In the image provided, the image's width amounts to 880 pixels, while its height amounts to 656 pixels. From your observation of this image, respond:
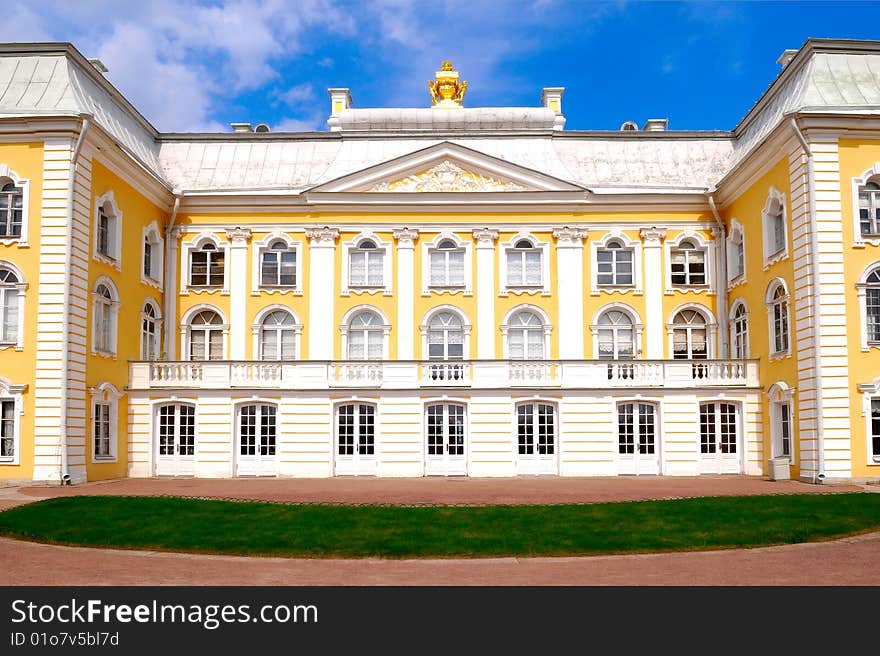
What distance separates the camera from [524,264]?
37781 mm

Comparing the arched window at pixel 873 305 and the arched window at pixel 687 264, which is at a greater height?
the arched window at pixel 687 264

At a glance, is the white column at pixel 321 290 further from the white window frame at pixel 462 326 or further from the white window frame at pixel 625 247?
the white window frame at pixel 625 247

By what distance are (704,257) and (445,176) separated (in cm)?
1087

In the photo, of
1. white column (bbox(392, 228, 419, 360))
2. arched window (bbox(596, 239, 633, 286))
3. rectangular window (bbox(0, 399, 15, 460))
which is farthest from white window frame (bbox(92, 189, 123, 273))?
arched window (bbox(596, 239, 633, 286))

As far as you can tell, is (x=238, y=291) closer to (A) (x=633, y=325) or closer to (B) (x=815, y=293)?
(A) (x=633, y=325)

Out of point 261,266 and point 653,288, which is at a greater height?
point 261,266

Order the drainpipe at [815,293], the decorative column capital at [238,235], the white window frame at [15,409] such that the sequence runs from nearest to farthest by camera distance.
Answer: the drainpipe at [815,293] → the white window frame at [15,409] → the decorative column capital at [238,235]

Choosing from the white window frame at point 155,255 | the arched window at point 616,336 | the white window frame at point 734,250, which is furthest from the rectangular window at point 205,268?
the white window frame at point 734,250

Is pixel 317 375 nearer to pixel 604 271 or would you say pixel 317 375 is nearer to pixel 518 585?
pixel 604 271

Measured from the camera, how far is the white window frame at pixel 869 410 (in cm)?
2803

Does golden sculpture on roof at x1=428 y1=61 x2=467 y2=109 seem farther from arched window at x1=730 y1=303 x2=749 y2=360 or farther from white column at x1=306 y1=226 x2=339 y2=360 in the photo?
arched window at x1=730 y1=303 x2=749 y2=360

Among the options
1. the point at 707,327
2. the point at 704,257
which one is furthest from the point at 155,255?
the point at 707,327

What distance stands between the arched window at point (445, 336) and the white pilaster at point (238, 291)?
293 inches

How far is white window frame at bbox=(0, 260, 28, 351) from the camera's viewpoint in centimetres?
2888
